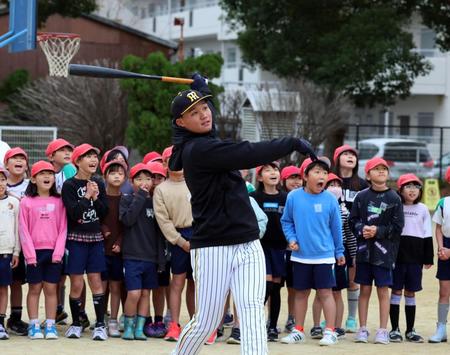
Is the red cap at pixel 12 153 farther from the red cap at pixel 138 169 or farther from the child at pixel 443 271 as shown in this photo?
the child at pixel 443 271

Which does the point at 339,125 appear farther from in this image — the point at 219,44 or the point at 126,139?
the point at 219,44

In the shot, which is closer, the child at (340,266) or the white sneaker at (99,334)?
the white sneaker at (99,334)

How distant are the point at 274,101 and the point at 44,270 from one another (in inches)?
755

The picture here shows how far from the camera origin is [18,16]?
14648 millimetres

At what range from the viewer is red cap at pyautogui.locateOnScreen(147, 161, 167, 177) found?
972 cm

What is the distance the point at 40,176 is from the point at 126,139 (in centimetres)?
1745

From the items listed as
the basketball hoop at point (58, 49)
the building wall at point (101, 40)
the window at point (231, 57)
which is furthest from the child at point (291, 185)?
the window at point (231, 57)

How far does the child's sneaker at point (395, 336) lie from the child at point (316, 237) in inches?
24.3

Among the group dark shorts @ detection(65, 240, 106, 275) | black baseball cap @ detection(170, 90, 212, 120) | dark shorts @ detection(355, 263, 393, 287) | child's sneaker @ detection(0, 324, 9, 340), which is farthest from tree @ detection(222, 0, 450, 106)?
black baseball cap @ detection(170, 90, 212, 120)

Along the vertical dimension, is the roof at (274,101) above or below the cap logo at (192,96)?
above

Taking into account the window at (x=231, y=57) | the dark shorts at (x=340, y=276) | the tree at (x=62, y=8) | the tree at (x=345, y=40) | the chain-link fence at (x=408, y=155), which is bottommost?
the dark shorts at (x=340, y=276)

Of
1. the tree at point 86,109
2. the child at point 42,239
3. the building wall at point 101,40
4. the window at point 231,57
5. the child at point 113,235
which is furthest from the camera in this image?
the window at point 231,57

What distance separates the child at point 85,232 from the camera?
30.4 feet

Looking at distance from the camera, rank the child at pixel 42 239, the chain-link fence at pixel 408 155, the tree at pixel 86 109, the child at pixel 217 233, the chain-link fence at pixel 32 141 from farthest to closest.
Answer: the chain-link fence at pixel 408 155 < the tree at pixel 86 109 < the chain-link fence at pixel 32 141 < the child at pixel 42 239 < the child at pixel 217 233
